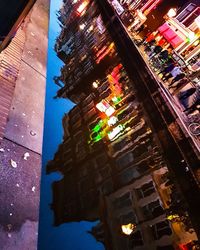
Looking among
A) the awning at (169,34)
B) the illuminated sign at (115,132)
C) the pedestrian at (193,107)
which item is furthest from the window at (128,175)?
the awning at (169,34)

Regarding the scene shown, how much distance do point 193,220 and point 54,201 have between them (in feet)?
109

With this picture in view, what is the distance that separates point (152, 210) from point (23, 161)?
24.2m

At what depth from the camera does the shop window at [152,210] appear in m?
24.5

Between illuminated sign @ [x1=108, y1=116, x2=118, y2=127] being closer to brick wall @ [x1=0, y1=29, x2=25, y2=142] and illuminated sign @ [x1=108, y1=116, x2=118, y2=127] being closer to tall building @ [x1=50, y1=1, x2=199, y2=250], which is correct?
tall building @ [x1=50, y1=1, x2=199, y2=250]

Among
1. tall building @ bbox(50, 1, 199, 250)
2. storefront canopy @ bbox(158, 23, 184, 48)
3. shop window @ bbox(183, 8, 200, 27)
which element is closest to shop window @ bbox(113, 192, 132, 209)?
tall building @ bbox(50, 1, 199, 250)

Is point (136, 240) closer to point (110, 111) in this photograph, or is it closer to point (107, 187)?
point (107, 187)

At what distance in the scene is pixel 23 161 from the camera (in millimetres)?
3398

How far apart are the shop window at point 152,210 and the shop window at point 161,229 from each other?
927 millimetres

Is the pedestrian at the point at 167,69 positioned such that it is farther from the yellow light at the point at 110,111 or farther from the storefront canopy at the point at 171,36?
the yellow light at the point at 110,111

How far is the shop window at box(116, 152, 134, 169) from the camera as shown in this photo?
30.9 m

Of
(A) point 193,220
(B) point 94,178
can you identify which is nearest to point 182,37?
(A) point 193,220

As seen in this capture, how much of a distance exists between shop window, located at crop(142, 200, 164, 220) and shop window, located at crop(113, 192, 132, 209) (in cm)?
212

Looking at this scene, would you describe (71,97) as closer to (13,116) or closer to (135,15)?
(135,15)

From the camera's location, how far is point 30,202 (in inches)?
124
